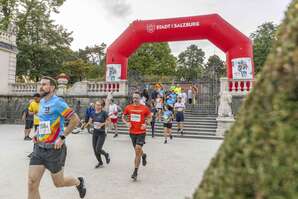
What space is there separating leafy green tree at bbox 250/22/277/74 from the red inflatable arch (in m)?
24.2

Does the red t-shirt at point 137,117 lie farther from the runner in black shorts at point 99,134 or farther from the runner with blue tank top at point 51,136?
the runner with blue tank top at point 51,136

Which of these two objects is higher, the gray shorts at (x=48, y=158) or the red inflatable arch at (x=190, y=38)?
the red inflatable arch at (x=190, y=38)

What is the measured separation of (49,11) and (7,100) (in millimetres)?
13858

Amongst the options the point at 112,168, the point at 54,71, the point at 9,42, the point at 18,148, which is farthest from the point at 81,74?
the point at 112,168

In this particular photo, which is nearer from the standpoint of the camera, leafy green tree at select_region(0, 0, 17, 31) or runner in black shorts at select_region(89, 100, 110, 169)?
runner in black shorts at select_region(89, 100, 110, 169)

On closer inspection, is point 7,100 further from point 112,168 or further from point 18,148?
point 112,168

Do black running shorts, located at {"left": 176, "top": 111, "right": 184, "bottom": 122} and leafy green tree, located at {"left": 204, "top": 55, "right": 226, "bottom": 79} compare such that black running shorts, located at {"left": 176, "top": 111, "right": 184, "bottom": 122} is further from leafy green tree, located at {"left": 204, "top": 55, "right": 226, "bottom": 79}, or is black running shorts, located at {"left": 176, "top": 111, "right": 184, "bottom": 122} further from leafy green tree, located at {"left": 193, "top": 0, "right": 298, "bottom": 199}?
leafy green tree, located at {"left": 193, "top": 0, "right": 298, "bottom": 199}

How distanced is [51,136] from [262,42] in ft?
145

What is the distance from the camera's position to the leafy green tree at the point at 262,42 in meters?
42.0

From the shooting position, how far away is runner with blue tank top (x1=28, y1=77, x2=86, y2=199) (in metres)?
4.15

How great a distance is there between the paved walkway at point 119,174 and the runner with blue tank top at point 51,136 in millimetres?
1212

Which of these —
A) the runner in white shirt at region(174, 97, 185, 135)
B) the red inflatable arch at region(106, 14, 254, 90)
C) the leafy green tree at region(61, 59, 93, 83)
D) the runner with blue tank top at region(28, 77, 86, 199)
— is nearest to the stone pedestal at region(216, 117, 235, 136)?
the runner in white shirt at region(174, 97, 185, 135)

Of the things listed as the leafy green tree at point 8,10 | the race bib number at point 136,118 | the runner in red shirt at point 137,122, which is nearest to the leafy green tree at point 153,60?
the leafy green tree at point 8,10

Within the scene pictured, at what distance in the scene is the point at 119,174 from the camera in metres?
6.92
